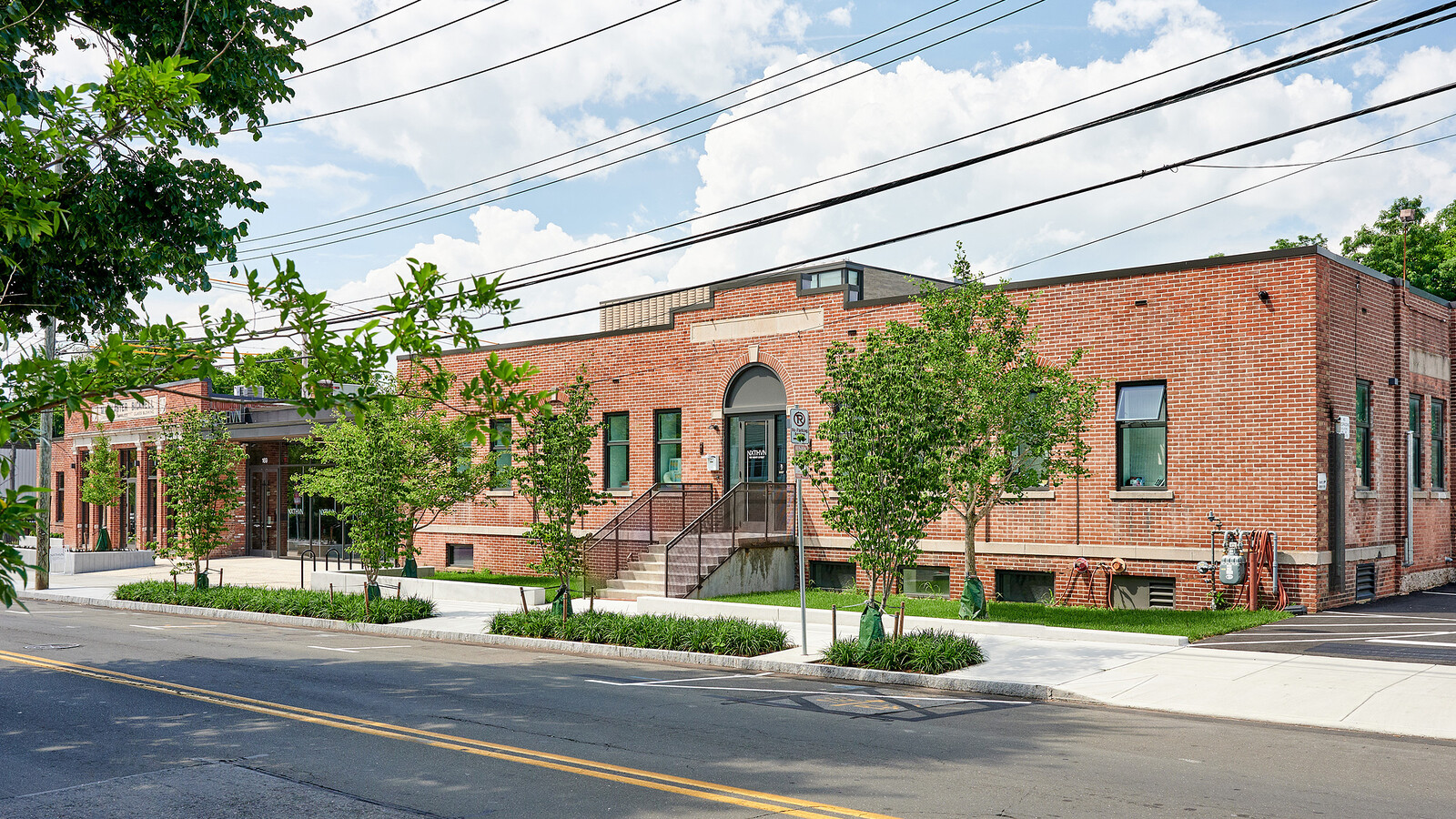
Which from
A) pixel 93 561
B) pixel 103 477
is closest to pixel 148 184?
pixel 93 561

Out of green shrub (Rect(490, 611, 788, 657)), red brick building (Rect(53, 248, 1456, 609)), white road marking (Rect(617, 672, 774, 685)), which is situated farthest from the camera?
red brick building (Rect(53, 248, 1456, 609))

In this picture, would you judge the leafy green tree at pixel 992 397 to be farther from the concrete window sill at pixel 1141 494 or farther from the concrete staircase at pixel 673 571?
the concrete staircase at pixel 673 571

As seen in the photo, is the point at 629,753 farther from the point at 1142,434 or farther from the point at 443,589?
the point at 443,589

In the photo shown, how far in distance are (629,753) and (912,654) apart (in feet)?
18.7

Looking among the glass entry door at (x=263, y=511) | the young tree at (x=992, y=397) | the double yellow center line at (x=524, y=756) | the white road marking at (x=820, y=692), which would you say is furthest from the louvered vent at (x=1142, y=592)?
the glass entry door at (x=263, y=511)

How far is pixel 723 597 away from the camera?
22.0 metres

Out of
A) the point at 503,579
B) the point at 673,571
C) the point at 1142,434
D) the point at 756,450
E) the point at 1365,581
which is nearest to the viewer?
the point at 1142,434

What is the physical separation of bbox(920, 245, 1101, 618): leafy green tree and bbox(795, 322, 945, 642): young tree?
156cm

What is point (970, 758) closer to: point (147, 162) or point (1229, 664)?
point (1229, 664)

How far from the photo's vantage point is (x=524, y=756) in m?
9.03

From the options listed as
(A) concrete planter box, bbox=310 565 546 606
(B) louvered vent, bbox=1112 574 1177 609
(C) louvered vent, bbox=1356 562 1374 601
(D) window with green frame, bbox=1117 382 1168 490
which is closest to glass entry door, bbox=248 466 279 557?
(A) concrete planter box, bbox=310 565 546 606

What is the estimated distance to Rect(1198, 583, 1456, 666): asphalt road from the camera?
14.6 metres

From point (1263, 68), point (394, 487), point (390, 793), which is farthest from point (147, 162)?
point (1263, 68)

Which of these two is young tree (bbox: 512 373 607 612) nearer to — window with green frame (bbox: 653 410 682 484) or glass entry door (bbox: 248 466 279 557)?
window with green frame (bbox: 653 410 682 484)
